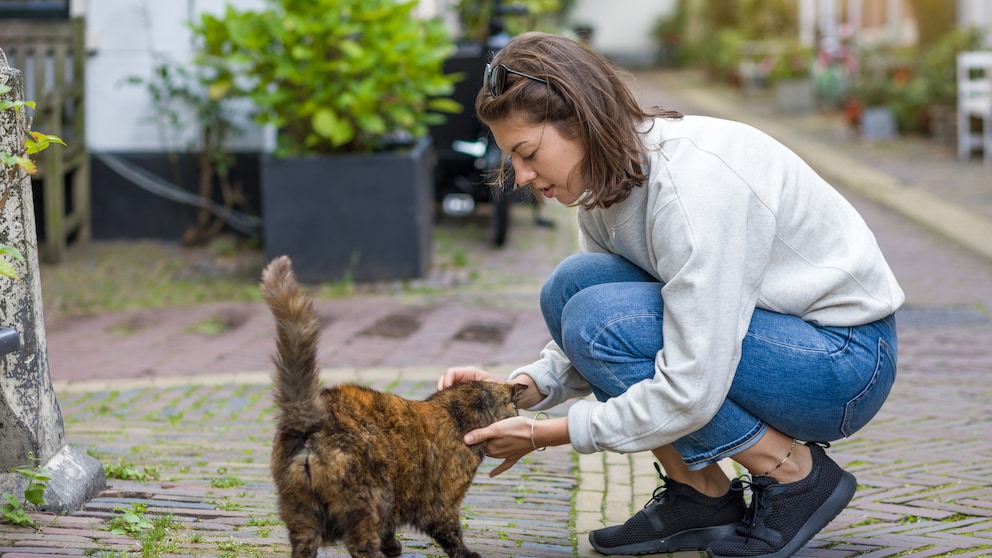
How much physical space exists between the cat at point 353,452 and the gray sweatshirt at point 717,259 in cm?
33

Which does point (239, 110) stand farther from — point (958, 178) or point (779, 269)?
point (958, 178)

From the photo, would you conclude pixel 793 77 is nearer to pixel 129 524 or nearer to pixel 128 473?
pixel 128 473

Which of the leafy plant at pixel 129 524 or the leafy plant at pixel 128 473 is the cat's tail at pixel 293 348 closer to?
the leafy plant at pixel 129 524

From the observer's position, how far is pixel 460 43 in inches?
389

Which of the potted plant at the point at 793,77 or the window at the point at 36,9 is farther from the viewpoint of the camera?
the potted plant at the point at 793,77

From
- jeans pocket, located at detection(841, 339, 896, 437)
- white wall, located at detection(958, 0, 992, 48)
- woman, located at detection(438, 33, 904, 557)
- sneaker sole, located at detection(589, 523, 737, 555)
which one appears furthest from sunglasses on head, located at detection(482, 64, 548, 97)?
white wall, located at detection(958, 0, 992, 48)

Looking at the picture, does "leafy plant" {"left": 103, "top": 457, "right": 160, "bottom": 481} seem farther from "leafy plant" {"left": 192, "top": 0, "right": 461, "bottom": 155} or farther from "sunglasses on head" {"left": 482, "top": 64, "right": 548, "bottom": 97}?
"leafy plant" {"left": 192, "top": 0, "right": 461, "bottom": 155}

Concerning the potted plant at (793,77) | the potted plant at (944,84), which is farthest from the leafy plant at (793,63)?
the potted plant at (944,84)

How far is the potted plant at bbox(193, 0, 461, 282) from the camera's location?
22.6 feet

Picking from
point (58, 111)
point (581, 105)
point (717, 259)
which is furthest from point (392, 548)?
point (58, 111)

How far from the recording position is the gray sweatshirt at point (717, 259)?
2588 mm

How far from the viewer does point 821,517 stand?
9.70ft

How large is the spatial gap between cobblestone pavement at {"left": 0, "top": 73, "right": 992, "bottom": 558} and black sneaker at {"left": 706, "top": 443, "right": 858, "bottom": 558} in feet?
0.65

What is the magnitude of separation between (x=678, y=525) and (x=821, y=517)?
0.38 m
